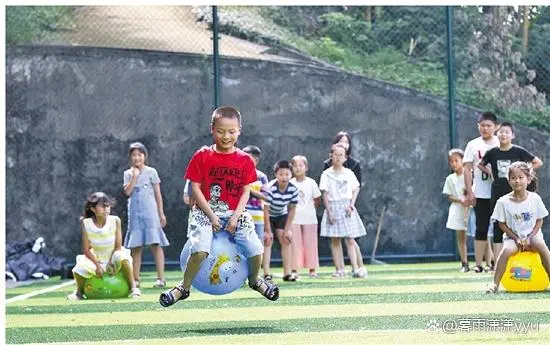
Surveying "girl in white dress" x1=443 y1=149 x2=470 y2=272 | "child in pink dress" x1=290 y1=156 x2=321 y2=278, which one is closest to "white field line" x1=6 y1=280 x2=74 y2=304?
"child in pink dress" x1=290 y1=156 x2=321 y2=278

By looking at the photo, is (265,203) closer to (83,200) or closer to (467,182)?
(467,182)

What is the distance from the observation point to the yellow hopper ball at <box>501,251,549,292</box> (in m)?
12.3

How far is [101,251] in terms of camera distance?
45.3 feet

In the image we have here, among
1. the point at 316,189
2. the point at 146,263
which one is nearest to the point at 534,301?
the point at 316,189

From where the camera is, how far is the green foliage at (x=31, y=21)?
20.2 meters

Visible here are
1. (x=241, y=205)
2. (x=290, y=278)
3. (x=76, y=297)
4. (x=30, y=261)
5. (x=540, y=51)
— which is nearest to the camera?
(x=241, y=205)

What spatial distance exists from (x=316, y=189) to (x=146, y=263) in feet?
11.9

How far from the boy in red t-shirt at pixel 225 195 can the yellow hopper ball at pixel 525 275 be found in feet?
10.4

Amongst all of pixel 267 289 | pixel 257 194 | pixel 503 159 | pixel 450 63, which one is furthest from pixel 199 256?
pixel 450 63

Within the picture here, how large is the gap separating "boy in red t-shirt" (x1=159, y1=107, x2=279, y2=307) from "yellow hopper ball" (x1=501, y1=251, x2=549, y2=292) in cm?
317

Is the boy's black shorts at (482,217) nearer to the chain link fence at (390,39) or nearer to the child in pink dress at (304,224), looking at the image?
the child in pink dress at (304,224)

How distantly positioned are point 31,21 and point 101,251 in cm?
748

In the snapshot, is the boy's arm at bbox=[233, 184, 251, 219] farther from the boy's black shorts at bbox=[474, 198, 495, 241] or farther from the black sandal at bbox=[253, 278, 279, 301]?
the boy's black shorts at bbox=[474, 198, 495, 241]

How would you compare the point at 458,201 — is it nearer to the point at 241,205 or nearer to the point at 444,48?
the point at 444,48
